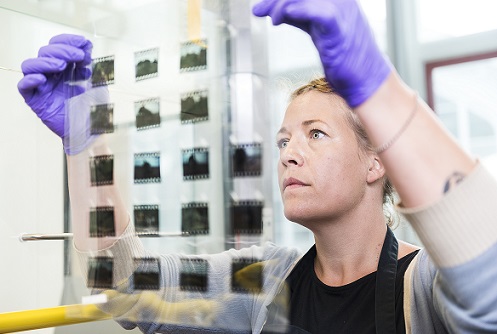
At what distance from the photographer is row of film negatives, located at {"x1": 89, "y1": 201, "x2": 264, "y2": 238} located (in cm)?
103

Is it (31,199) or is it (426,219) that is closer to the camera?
(426,219)

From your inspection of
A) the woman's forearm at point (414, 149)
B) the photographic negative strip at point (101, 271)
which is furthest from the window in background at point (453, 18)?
the woman's forearm at point (414, 149)

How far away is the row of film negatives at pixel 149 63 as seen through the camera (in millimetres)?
1090

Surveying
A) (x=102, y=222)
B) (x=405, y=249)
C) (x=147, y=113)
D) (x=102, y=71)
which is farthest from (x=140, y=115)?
(x=405, y=249)

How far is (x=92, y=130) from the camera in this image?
1.17 m

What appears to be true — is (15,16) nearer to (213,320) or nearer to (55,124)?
(55,124)

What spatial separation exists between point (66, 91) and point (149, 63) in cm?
18

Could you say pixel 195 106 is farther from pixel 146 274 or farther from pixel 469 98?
pixel 469 98

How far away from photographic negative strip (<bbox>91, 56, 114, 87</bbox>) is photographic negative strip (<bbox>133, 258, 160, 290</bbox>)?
1.20ft

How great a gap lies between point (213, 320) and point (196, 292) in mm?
63

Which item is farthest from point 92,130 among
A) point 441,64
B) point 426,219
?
point 441,64

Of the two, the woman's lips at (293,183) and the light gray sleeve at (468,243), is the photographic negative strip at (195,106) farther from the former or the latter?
the light gray sleeve at (468,243)

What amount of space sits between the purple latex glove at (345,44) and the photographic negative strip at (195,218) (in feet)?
1.55

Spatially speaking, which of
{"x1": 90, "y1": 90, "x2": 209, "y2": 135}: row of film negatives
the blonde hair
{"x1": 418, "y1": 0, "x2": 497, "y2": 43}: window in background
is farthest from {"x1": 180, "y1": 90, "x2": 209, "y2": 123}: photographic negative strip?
{"x1": 418, "y1": 0, "x2": 497, "y2": 43}: window in background
